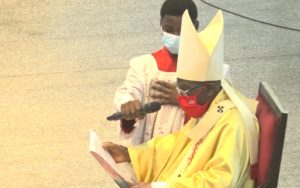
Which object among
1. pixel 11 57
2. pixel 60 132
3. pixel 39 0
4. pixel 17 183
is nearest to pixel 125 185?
pixel 17 183

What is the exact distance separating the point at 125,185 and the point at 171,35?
1.83 ft

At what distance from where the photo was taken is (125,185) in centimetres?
180

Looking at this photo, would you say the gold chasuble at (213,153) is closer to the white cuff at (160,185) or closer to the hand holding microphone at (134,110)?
the white cuff at (160,185)

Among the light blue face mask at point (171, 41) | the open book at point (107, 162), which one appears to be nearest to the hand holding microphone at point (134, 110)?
the open book at point (107, 162)

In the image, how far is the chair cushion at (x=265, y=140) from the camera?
1.72 m

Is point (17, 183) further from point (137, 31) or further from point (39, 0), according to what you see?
point (39, 0)

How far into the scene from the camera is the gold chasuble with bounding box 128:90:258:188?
1.68 m

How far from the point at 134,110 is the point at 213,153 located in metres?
0.33

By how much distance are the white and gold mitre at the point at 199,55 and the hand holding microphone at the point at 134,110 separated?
0.19 meters

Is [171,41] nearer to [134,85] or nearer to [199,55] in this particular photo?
[134,85]

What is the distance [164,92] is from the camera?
210 cm

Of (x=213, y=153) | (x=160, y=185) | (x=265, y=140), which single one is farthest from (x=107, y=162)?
(x=265, y=140)

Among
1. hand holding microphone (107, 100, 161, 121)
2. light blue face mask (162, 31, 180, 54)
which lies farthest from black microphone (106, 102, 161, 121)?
light blue face mask (162, 31, 180, 54)

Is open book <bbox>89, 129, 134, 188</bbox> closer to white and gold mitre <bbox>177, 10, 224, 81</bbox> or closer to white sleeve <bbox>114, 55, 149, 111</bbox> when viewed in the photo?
white sleeve <bbox>114, 55, 149, 111</bbox>
